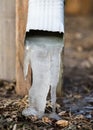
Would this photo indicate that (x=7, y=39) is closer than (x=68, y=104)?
No

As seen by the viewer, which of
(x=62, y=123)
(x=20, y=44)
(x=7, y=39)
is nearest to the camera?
(x=62, y=123)

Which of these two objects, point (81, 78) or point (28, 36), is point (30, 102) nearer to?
point (28, 36)

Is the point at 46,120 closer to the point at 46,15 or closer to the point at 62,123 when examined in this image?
the point at 62,123

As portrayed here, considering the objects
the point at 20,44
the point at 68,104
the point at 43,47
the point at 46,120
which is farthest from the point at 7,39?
the point at 46,120

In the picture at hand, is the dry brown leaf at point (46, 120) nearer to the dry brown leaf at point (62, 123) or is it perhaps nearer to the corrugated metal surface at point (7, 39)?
the dry brown leaf at point (62, 123)

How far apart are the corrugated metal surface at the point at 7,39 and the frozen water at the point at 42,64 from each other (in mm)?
888

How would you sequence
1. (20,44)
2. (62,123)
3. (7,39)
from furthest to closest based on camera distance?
1. (7,39)
2. (20,44)
3. (62,123)

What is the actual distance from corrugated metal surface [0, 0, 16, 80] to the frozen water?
35.0 inches

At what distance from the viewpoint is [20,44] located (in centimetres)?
417

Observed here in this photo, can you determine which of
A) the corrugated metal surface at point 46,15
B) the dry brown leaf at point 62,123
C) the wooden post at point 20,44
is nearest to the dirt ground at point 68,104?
the dry brown leaf at point 62,123

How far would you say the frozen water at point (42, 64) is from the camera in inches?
141

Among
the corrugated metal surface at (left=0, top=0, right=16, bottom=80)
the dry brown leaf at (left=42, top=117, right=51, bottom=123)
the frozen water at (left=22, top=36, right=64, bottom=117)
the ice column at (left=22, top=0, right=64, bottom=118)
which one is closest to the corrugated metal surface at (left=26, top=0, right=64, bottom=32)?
the ice column at (left=22, top=0, right=64, bottom=118)

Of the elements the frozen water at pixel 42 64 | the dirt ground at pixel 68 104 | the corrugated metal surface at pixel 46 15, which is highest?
the corrugated metal surface at pixel 46 15

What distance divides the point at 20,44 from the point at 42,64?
63cm
